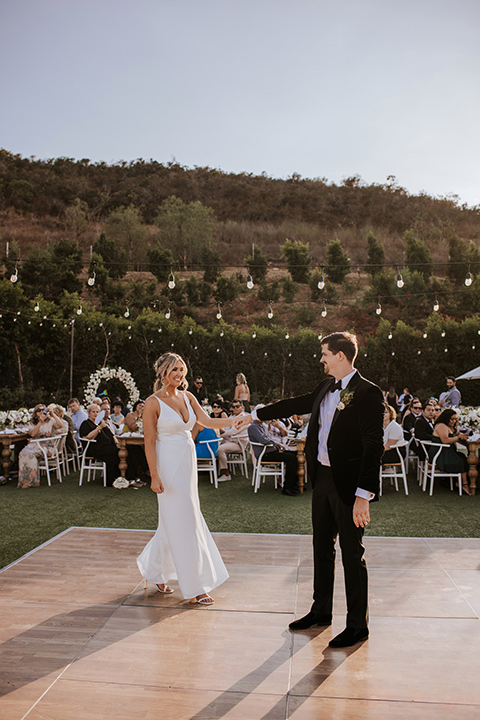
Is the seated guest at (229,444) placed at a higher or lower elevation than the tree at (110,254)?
lower

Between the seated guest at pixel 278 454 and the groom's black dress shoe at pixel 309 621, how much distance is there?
13.9 ft

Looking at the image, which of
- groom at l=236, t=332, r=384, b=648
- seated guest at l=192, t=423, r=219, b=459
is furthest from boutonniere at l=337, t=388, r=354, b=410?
seated guest at l=192, t=423, r=219, b=459

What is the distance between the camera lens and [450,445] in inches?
288

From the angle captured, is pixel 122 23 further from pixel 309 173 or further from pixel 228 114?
pixel 309 173

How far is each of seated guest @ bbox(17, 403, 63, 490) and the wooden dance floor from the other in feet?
12.4

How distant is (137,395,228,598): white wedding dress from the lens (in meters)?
3.52

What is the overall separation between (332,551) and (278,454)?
4.57 m

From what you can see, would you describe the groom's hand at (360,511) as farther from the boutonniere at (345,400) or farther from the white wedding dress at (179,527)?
the white wedding dress at (179,527)

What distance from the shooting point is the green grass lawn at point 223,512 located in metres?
5.50

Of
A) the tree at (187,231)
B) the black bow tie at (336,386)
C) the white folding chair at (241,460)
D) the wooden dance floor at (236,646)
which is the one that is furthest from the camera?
the tree at (187,231)

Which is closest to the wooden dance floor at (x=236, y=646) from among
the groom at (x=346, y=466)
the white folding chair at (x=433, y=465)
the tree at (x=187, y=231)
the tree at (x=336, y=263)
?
the groom at (x=346, y=466)

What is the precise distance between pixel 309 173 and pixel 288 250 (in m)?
24.3

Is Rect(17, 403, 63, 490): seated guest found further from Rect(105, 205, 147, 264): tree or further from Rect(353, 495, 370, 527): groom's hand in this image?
Rect(105, 205, 147, 264): tree

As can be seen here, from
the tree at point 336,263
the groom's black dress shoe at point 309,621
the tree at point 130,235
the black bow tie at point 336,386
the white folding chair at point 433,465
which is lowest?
the groom's black dress shoe at point 309,621
